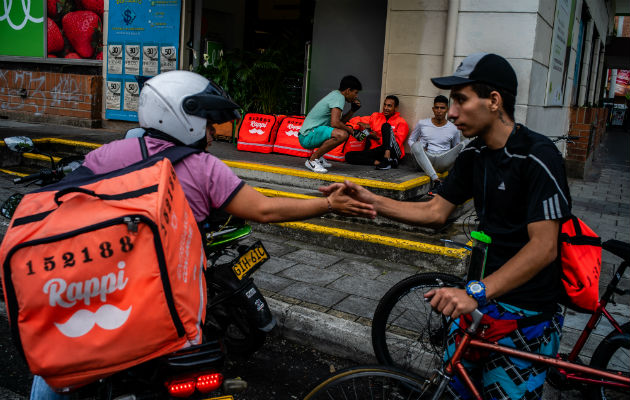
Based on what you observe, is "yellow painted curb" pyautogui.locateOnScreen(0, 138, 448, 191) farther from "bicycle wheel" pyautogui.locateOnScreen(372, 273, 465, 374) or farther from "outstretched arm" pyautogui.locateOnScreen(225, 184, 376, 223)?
"outstretched arm" pyautogui.locateOnScreen(225, 184, 376, 223)

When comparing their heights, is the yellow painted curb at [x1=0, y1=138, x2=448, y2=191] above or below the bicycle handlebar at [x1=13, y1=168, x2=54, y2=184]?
below

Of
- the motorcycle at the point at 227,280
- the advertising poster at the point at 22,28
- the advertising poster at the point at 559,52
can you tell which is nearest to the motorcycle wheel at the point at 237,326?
the motorcycle at the point at 227,280

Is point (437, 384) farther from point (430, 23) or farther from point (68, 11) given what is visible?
point (68, 11)

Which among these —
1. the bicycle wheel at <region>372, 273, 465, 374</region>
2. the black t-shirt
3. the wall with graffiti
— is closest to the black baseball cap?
the black t-shirt

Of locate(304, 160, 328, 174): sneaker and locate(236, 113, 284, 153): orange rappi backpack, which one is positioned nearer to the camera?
locate(304, 160, 328, 174): sneaker

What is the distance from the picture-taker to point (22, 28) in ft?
44.7

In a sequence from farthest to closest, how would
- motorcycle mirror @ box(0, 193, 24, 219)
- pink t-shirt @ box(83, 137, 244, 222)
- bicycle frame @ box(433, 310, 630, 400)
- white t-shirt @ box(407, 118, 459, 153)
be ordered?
white t-shirt @ box(407, 118, 459, 153), motorcycle mirror @ box(0, 193, 24, 219), pink t-shirt @ box(83, 137, 244, 222), bicycle frame @ box(433, 310, 630, 400)

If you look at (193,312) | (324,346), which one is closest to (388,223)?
(324,346)

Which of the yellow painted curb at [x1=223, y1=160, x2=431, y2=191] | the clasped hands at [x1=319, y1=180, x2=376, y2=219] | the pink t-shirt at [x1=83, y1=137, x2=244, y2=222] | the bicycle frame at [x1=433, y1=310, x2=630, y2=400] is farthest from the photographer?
the yellow painted curb at [x1=223, y1=160, x2=431, y2=191]

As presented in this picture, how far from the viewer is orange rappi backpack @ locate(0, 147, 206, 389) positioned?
1521 mm

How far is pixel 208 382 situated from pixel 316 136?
6405mm

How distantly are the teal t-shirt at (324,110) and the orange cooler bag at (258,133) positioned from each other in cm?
152

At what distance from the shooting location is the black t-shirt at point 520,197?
6.50ft

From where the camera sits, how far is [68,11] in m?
12.8
